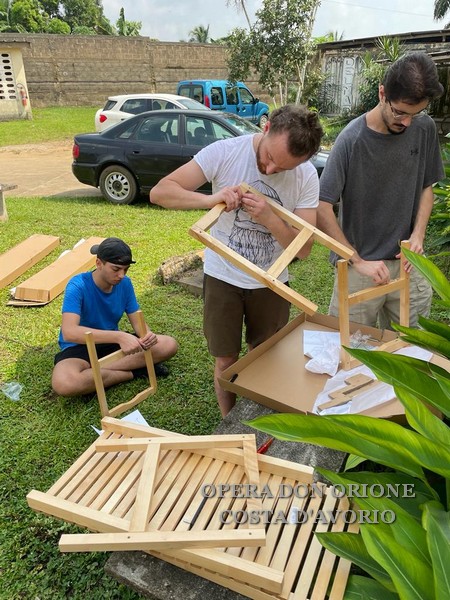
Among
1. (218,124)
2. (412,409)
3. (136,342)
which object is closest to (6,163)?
(218,124)

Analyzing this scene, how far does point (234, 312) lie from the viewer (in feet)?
7.50

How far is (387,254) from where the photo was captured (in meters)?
2.42

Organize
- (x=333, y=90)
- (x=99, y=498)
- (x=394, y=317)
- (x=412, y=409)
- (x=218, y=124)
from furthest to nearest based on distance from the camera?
(x=333, y=90) < (x=218, y=124) < (x=394, y=317) < (x=99, y=498) < (x=412, y=409)

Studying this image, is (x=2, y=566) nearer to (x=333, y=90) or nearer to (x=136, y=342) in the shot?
(x=136, y=342)

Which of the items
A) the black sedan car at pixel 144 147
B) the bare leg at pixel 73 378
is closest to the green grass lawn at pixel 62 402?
the bare leg at pixel 73 378

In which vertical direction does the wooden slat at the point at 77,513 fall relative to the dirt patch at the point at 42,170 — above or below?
above

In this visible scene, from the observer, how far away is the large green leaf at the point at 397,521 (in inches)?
42.0

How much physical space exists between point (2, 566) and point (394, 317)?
2.32m

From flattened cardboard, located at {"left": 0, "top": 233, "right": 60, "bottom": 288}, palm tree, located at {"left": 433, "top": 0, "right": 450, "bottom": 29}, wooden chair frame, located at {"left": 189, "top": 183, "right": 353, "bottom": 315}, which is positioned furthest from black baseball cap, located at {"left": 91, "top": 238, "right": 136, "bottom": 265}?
palm tree, located at {"left": 433, "top": 0, "right": 450, "bottom": 29}

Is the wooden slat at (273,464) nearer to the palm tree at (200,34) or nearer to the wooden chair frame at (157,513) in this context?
the wooden chair frame at (157,513)

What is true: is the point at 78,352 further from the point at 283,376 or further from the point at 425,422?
the point at 425,422

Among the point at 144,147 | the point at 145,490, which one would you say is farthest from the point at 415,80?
the point at 144,147

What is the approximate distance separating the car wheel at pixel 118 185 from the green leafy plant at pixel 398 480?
22.5 ft

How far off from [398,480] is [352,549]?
0.27 metres
